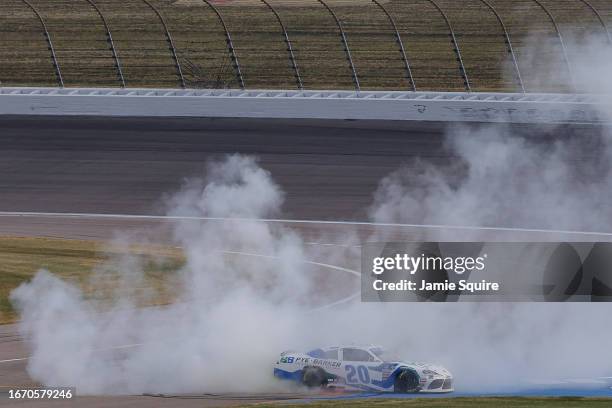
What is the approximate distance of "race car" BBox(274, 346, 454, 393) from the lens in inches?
734

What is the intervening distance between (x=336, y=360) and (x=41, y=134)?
25022 millimetres

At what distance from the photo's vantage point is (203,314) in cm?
2245

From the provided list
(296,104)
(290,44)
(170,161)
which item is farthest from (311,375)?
(290,44)

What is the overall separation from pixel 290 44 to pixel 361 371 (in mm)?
36995

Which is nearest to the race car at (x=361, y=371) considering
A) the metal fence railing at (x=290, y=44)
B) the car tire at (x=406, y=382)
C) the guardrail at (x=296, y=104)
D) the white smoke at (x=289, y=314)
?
the car tire at (x=406, y=382)

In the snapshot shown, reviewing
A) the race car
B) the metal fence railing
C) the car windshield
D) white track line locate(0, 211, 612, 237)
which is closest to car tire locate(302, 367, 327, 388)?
the race car

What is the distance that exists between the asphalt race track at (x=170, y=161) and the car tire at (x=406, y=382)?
42.2 feet

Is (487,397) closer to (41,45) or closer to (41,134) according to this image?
(41,134)

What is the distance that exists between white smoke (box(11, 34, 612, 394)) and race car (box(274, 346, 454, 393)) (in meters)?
0.62

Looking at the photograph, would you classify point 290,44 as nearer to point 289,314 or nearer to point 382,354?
point 289,314

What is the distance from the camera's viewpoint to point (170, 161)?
1491 inches

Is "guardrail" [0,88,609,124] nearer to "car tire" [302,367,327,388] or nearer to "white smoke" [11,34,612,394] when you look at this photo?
"white smoke" [11,34,612,394]

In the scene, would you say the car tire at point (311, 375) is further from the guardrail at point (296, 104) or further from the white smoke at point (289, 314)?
the guardrail at point (296, 104)

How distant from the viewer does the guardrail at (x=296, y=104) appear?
4069cm
